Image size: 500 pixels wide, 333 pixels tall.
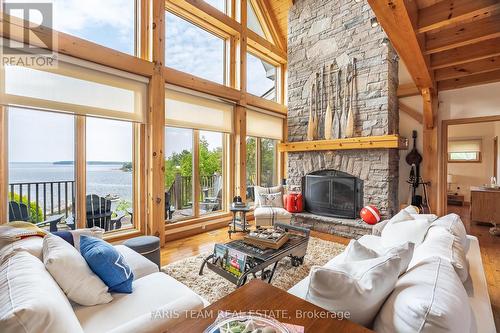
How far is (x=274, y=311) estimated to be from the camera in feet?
3.31

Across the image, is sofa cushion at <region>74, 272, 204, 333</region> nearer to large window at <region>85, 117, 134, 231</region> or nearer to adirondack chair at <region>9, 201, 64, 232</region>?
adirondack chair at <region>9, 201, 64, 232</region>

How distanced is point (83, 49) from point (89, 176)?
1569mm

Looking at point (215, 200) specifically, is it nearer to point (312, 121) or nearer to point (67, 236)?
point (312, 121)

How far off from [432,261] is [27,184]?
3.84 meters

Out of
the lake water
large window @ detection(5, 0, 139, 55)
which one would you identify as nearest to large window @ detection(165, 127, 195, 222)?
the lake water

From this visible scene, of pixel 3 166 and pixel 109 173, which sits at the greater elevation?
pixel 3 166

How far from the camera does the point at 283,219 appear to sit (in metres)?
4.25

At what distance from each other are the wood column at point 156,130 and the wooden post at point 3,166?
1.50m

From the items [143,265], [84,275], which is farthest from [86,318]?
[143,265]

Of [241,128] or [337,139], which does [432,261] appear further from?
[241,128]

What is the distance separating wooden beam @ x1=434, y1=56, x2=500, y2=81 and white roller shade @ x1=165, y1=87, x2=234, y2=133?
3.42 metres

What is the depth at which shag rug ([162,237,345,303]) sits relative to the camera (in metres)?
2.33

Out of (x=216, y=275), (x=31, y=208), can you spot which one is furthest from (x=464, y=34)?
(x=31, y=208)

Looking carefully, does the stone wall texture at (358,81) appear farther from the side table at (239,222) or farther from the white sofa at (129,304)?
the white sofa at (129,304)
